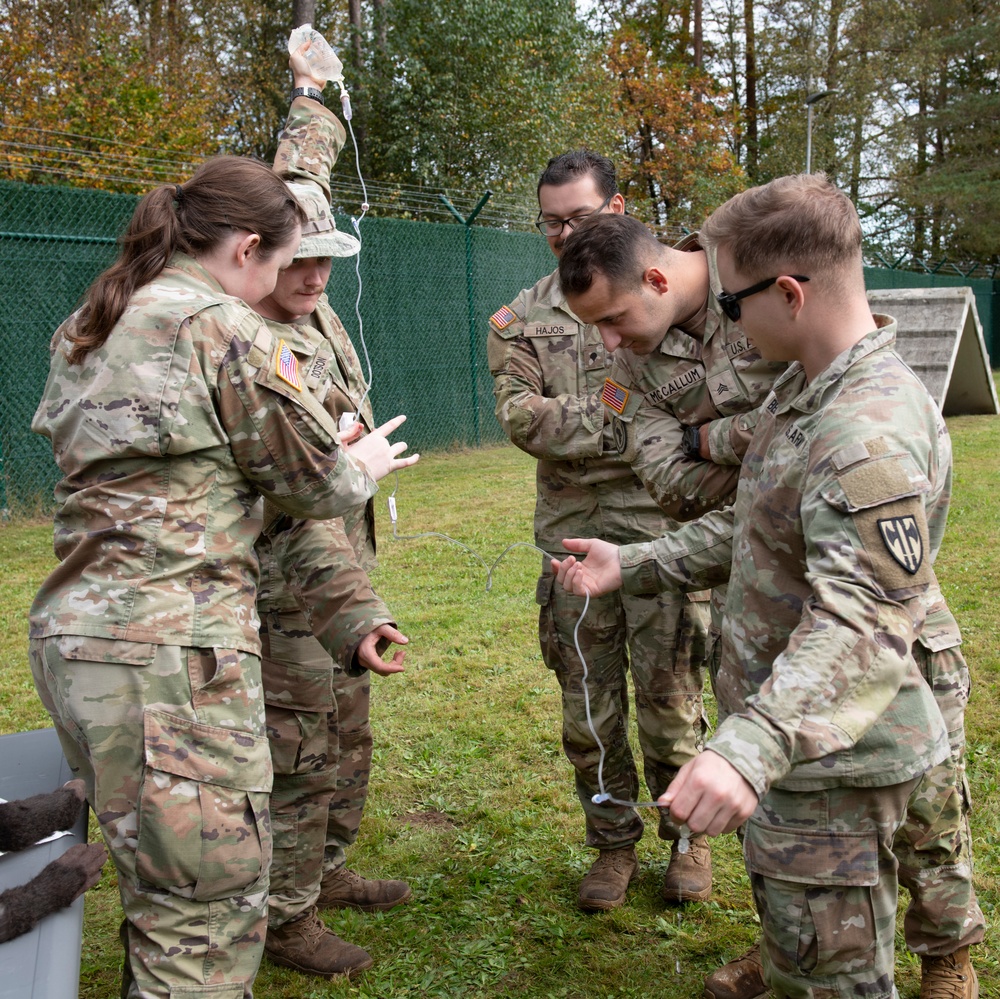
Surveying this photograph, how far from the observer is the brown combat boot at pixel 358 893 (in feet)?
11.2

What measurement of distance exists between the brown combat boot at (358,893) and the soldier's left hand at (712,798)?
2.18 metres

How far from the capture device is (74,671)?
6.54 feet

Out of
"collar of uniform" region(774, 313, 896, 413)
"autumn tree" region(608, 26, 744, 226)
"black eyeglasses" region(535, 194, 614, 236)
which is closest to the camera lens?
"collar of uniform" region(774, 313, 896, 413)

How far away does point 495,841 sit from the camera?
3762mm

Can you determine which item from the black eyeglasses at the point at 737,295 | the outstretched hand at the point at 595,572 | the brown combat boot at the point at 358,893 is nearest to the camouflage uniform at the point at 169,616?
the outstretched hand at the point at 595,572

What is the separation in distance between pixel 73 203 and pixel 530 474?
16.6 ft

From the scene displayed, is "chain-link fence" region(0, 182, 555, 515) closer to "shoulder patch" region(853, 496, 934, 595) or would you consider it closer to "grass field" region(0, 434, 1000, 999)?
"grass field" region(0, 434, 1000, 999)

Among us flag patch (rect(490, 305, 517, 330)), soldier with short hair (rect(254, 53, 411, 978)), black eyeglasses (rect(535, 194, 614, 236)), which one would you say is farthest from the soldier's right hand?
black eyeglasses (rect(535, 194, 614, 236))

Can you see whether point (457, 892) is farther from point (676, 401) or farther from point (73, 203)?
point (73, 203)

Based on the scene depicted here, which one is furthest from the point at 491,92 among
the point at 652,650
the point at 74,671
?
the point at 74,671

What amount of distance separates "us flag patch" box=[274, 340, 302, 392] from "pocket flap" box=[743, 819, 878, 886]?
1296 mm

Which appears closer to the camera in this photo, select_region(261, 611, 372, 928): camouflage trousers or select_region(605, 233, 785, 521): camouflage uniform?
select_region(605, 233, 785, 521): camouflage uniform

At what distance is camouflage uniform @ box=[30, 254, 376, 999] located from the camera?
197cm

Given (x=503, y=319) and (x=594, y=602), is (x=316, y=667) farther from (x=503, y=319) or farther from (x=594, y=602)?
(x=503, y=319)
